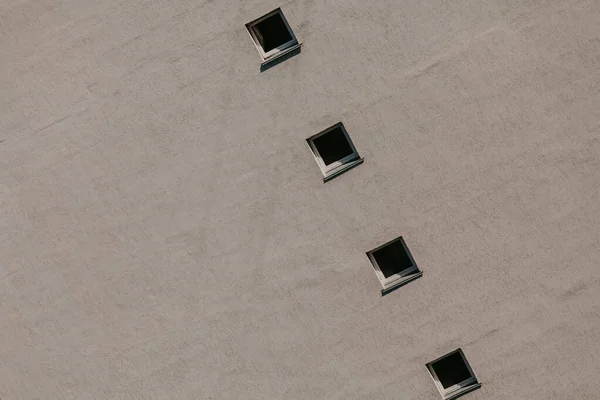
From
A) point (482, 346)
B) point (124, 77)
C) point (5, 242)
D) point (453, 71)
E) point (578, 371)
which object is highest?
point (124, 77)

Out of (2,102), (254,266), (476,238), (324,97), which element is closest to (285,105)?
(324,97)

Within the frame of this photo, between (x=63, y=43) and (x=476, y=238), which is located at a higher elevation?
(x=63, y=43)

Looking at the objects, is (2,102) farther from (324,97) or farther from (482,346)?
(482,346)

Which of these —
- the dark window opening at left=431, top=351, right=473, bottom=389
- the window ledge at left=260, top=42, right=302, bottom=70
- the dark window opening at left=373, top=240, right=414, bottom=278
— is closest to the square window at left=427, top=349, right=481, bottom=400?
the dark window opening at left=431, top=351, right=473, bottom=389

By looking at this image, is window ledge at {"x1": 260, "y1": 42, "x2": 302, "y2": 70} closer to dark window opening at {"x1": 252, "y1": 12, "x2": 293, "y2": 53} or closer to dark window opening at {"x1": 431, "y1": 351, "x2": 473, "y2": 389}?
dark window opening at {"x1": 252, "y1": 12, "x2": 293, "y2": 53}

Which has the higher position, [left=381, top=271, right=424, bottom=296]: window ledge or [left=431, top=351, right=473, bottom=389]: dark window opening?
[left=381, top=271, right=424, bottom=296]: window ledge

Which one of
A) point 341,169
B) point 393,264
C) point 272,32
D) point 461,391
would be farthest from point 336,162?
point 461,391
